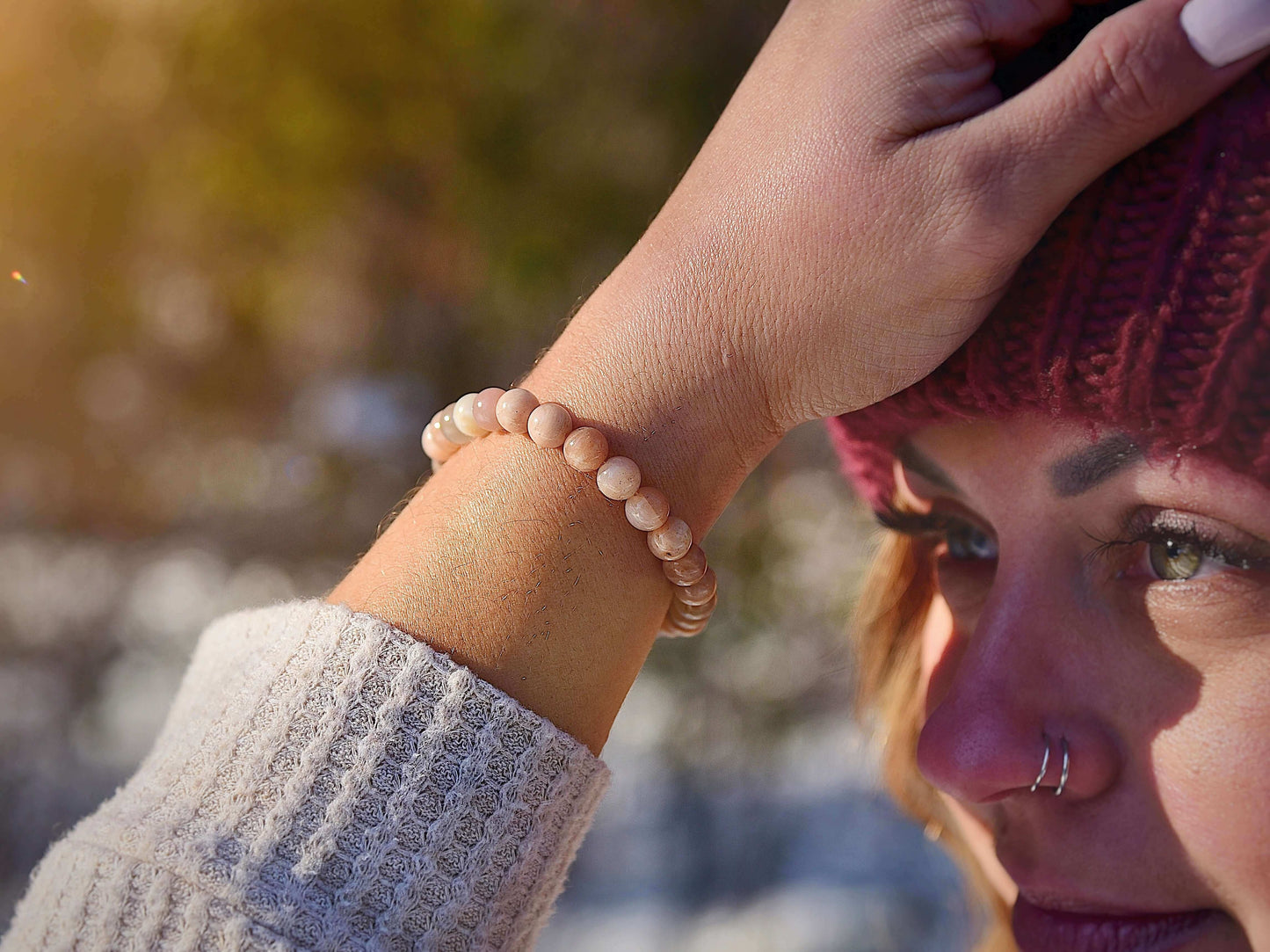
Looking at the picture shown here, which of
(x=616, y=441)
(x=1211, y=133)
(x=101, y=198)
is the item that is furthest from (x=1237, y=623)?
(x=101, y=198)

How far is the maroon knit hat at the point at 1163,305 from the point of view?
24.1 inches

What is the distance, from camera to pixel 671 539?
0.74 meters

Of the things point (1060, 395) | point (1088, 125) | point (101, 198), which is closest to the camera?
point (1088, 125)

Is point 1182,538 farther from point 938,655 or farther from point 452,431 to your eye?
point 452,431

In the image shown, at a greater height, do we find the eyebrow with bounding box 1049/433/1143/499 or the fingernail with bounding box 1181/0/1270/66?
the fingernail with bounding box 1181/0/1270/66

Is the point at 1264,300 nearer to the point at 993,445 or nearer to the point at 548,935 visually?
the point at 993,445

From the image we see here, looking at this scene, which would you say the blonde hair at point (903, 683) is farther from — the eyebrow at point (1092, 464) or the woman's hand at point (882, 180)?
the woman's hand at point (882, 180)

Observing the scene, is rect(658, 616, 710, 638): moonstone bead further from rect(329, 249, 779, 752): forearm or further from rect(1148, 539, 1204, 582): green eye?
rect(1148, 539, 1204, 582): green eye

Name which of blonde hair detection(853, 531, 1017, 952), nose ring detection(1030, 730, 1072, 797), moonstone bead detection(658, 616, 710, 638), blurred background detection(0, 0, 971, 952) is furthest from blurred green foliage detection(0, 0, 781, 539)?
nose ring detection(1030, 730, 1072, 797)

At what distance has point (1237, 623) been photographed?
68 cm

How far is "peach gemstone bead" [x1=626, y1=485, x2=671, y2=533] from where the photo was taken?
0.73 meters

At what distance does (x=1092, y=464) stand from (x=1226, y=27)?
12.4 inches

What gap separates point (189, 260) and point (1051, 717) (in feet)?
4.91

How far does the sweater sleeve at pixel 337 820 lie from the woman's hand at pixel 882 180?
1.16 feet
